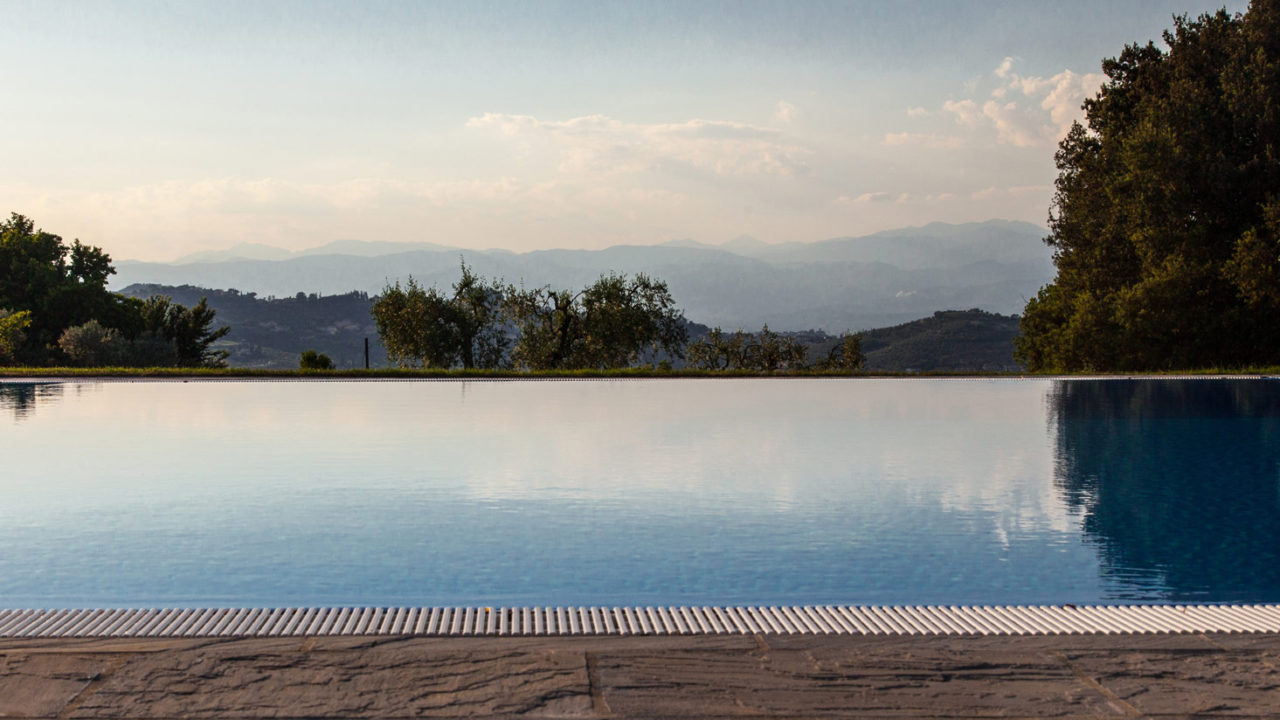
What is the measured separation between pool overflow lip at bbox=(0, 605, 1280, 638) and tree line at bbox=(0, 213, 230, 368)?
88.2 feet

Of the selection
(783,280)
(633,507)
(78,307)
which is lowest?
(633,507)

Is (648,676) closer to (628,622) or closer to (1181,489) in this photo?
(628,622)

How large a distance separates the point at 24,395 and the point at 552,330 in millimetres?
17521

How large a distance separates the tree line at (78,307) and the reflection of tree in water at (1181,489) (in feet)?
81.1

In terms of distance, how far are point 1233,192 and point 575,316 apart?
18.5 metres

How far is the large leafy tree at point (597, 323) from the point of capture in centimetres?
3212

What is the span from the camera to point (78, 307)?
3566 centimetres

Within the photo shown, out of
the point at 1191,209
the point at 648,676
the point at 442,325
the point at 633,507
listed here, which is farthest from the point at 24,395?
the point at 1191,209

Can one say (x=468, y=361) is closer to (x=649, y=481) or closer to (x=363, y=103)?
(x=363, y=103)

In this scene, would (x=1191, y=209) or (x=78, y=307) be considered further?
(x=78, y=307)

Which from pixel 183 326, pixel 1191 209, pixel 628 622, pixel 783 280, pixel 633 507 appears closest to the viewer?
pixel 628 622

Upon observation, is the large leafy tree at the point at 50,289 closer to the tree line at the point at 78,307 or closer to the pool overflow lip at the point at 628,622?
the tree line at the point at 78,307

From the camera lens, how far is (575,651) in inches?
115

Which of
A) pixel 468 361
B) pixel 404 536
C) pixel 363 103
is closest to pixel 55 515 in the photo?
pixel 404 536
